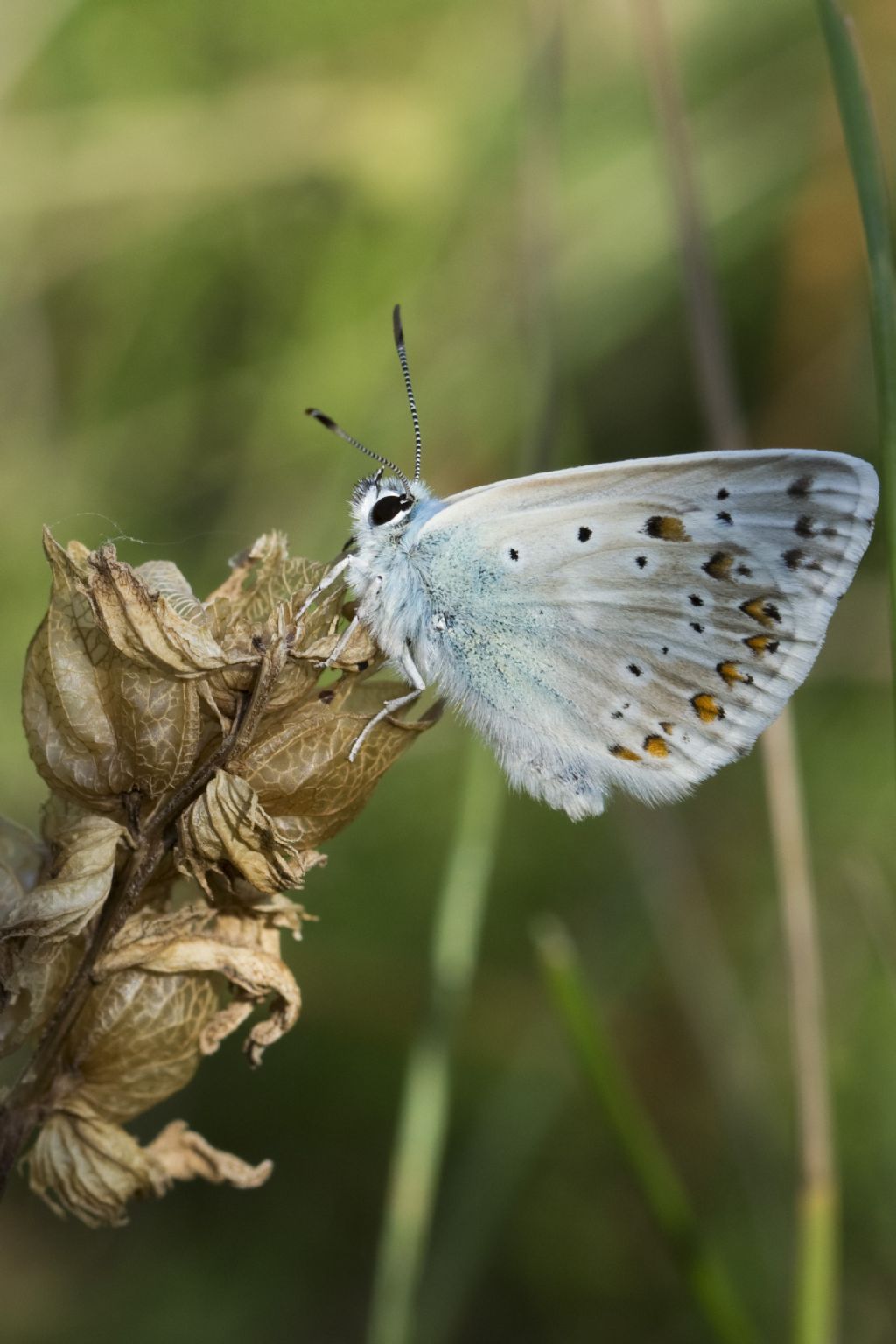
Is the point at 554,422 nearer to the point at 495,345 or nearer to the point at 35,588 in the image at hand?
the point at 495,345

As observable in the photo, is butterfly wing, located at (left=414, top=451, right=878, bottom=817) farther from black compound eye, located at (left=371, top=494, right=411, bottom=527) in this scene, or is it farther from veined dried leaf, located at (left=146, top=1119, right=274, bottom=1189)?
veined dried leaf, located at (left=146, top=1119, right=274, bottom=1189)

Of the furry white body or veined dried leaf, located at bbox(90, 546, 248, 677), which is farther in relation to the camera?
the furry white body

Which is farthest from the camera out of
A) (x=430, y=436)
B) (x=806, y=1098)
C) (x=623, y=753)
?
(x=430, y=436)

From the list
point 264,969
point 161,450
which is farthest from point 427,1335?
point 161,450

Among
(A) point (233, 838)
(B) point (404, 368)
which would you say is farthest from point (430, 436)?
(A) point (233, 838)

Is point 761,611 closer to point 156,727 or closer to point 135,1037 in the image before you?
point 156,727

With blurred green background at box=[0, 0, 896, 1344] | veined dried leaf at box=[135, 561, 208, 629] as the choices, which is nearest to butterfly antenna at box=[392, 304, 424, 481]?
blurred green background at box=[0, 0, 896, 1344]

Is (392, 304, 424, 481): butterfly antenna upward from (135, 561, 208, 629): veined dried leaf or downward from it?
upward
